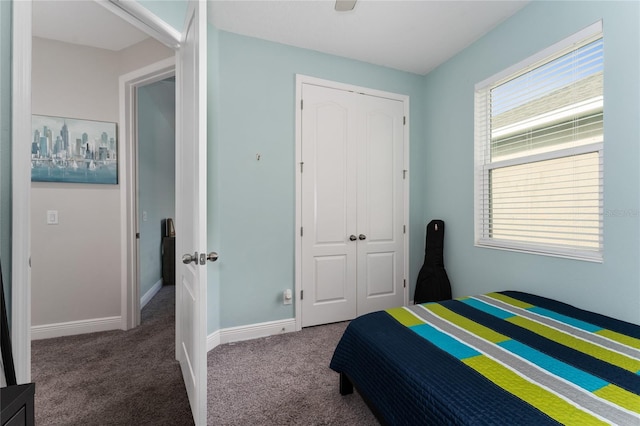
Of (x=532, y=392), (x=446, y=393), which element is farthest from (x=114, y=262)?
(x=532, y=392)

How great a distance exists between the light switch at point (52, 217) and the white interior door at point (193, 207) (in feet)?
4.54

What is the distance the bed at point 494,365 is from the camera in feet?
2.94

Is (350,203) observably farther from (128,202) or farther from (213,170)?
(128,202)

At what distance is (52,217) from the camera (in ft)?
8.20

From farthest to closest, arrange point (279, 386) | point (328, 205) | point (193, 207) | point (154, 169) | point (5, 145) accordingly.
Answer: point (154, 169)
point (328, 205)
point (279, 386)
point (193, 207)
point (5, 145)

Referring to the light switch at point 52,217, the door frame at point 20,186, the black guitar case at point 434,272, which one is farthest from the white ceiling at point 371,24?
the light switch at point 52,217

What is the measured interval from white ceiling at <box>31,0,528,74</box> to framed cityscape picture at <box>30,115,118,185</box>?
74 cm

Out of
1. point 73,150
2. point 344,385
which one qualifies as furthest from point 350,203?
point 73,150

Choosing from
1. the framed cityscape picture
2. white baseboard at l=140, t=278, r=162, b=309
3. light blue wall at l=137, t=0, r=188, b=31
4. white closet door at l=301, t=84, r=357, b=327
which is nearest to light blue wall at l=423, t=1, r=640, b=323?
white closet door at l=301, t=84, r=357, b=327

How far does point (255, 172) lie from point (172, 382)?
166cm

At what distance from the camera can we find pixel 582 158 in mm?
1857

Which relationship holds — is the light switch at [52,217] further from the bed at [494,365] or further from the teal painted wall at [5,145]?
the bed at [494,365]

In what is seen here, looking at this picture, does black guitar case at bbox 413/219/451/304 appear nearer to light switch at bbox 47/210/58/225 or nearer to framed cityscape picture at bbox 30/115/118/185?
framed cityscape picture at bbox 30/115/118/185

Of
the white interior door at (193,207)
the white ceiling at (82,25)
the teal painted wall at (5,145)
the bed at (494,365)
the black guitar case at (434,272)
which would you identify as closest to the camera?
the bed at (494,365)
